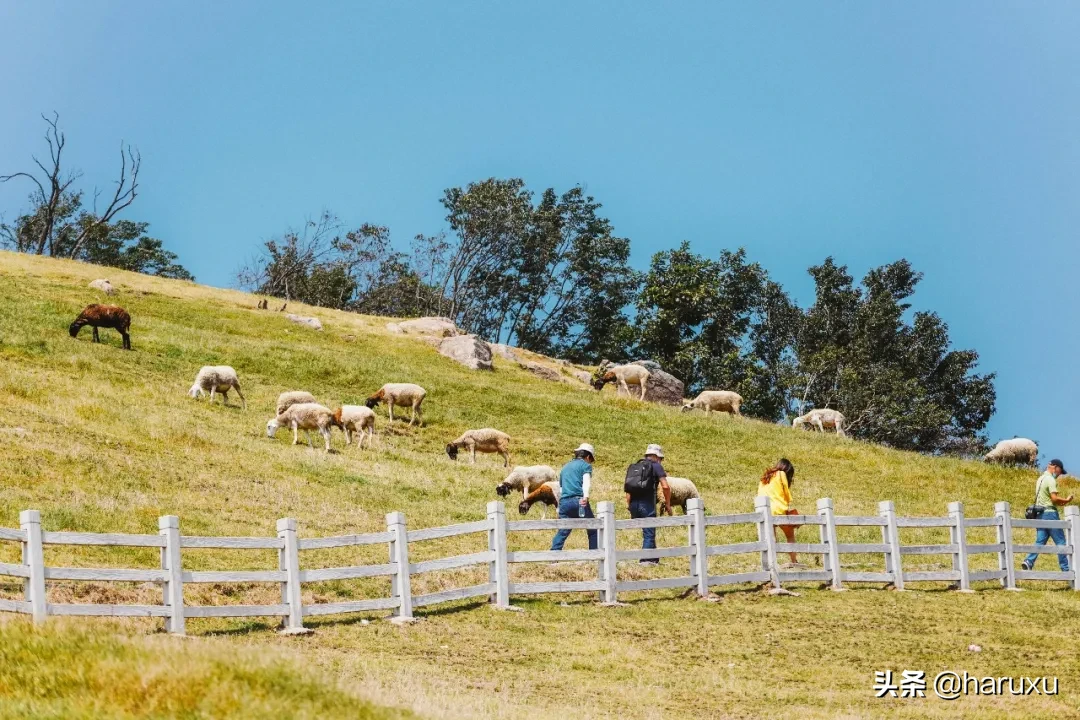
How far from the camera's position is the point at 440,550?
69.8 feet

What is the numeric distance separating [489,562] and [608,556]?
6.08 ft

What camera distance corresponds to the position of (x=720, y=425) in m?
45.5

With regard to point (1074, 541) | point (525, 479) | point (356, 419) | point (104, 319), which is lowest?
point (1074, 541)

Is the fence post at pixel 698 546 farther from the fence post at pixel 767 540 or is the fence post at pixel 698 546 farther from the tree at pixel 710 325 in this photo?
the tree at pixel 710 325

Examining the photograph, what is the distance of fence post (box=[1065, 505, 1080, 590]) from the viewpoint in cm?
2306

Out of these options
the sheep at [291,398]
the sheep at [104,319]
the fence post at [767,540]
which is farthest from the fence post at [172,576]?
the sheep at [104,319]

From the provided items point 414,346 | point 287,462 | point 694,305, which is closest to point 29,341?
point 287,462

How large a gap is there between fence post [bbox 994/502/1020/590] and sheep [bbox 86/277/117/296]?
4665 cm

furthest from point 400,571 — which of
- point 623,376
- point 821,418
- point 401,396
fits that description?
point 623,376

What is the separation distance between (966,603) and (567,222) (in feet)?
257

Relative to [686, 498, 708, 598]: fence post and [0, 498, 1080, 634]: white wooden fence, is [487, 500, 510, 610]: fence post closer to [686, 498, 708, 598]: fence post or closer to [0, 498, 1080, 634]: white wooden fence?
[0, 498, 1080, 634]: white wooden fence

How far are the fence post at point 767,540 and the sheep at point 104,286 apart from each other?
46.2 m

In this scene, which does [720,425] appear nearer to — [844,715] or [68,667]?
[844,715]

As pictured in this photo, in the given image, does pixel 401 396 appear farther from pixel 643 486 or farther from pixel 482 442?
pixel 643 486
